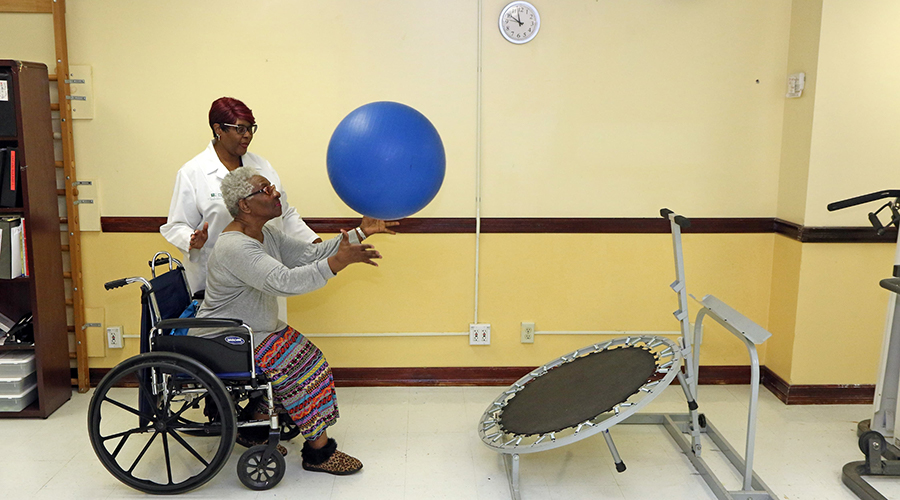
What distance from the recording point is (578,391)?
2883 millimetres

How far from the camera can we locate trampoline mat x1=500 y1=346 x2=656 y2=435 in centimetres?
268

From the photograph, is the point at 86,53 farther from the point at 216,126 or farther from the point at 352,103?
the point at 352,103

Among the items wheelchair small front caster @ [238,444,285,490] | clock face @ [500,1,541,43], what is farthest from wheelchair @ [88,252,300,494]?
clock face @ [500,1,541,43]

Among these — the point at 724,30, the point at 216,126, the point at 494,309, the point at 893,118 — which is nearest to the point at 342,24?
the point at 216,126

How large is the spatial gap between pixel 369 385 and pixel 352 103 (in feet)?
4.94

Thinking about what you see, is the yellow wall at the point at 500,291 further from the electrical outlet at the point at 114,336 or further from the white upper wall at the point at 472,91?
the white upper wall at the point at 472,91

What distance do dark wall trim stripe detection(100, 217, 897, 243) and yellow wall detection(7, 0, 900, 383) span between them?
0.04 meters

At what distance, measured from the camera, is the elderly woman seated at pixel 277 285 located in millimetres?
2611

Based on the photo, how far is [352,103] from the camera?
362cm

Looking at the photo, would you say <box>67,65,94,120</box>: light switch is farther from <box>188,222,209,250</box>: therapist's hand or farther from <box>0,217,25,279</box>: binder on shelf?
<box>188,222,209,250</box>: therapist's hand

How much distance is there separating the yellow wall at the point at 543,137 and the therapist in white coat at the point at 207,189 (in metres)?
0.55

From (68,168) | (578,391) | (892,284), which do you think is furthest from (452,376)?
(68,168)

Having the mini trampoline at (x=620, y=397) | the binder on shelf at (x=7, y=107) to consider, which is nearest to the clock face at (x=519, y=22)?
the mini trampoline at (x=620, y=397)

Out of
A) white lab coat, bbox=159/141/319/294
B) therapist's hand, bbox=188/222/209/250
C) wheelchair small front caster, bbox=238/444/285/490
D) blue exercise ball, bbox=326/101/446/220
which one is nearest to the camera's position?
blue exercise ball, bbox=326/101/446/220
